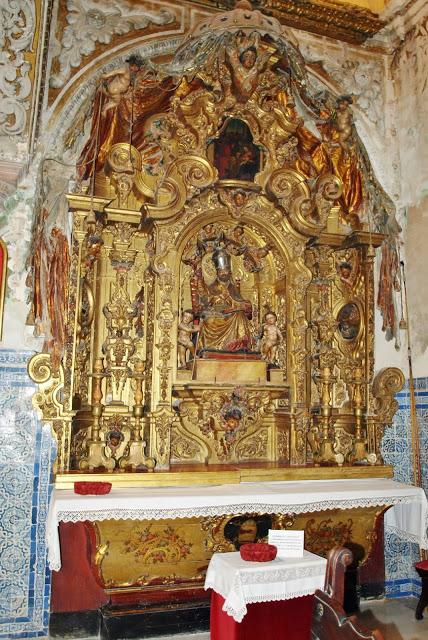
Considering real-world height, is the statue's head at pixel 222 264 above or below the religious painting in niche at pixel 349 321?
above

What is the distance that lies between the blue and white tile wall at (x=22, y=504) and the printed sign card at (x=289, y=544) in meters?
2.23

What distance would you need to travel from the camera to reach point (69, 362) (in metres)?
5.41

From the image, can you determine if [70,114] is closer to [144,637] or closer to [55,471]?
[55,471]

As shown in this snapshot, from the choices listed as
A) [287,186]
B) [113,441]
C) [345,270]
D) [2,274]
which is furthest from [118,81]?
[113,441]

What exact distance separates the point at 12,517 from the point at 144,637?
1560 mm

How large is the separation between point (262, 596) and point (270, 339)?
285 cm

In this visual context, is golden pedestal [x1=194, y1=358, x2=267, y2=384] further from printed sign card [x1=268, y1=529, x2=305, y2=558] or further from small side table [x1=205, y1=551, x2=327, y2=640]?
small side table [x1=205, y1=551, x2=327, y2=640]

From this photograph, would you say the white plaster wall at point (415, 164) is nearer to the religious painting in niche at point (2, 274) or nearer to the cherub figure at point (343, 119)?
the cherub figure at point (343, 119)

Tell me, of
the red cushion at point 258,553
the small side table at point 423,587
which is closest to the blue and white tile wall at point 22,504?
the red cushion at point 258,553

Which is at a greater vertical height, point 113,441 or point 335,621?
point 113,441

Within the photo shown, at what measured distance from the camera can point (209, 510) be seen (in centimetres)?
490

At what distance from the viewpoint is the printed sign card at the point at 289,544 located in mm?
4379

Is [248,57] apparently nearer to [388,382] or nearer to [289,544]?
[388,382]

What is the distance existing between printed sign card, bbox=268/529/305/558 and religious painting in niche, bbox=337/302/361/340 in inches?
111
